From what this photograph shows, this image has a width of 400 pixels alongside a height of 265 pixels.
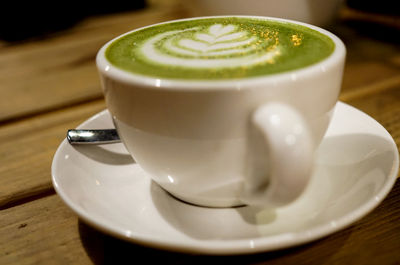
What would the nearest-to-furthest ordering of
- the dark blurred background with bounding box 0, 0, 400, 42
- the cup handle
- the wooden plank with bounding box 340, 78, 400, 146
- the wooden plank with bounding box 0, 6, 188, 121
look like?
the cup handle < the wooden plank with bounding box 340, 78, 400, 146 < the wooden plank with bounding box 0, 6, 188, 121 < the dark blurred background with bounding box 0, 0, 400, 42

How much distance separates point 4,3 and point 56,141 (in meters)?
1.18

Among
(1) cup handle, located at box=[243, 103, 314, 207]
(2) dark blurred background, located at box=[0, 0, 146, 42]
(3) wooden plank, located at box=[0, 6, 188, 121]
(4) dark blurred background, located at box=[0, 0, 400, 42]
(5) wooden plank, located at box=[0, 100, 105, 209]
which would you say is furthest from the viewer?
(2) dark blurred background, located at box=[0, 0, 146, 42]

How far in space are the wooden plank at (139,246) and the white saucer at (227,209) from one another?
0.03 metres

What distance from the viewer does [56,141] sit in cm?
77

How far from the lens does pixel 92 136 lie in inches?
26.4

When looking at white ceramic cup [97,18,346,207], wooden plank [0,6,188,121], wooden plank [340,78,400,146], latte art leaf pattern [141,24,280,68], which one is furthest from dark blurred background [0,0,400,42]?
white ceramic cup [97,18,346,207]

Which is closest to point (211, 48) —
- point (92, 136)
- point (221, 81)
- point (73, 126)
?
point (221, 81)

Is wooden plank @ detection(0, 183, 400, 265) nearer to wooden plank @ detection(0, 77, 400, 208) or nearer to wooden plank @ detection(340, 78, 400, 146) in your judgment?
wooden plank @ detection(0, 77, 400, 208)

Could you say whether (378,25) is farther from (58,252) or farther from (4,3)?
(4,3)

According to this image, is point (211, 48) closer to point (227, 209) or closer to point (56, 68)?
point (227, 209)

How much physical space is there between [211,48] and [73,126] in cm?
41

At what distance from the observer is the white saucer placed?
0.41m

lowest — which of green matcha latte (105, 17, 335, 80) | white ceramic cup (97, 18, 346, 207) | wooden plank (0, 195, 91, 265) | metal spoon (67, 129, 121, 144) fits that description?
wooden plank (0, 195, 91, 265)

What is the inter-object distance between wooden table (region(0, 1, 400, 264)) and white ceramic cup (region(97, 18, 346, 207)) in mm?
96
